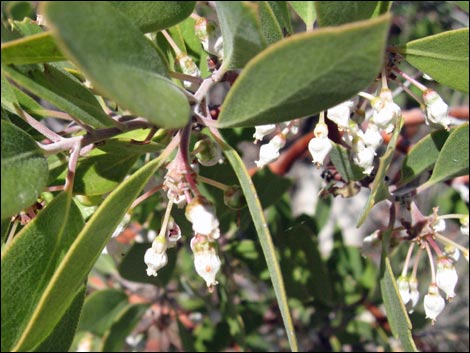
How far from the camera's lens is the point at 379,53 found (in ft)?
1.76

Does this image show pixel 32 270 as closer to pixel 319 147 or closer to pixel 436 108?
pixel 319 147

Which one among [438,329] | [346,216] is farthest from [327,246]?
[438,329]

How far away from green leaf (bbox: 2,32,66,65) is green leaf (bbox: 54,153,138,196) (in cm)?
20

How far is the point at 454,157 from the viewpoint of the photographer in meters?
0.94

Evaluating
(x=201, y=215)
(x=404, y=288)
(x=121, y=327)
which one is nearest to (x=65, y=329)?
(x=201, y=215)

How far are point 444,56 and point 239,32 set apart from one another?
0.99ft

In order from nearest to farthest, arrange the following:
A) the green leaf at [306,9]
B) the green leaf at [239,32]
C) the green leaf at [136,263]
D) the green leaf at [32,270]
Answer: the green leaf at [239,32] < the green leaf at [32,270] < the green leaf at [306,9] < the green leaf at [136,263]

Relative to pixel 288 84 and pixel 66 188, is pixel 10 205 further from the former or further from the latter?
pixel 288 84

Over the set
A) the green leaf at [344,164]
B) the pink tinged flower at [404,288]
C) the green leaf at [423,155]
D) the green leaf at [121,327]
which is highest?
the green leaf at [344,164]

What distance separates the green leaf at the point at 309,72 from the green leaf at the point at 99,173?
0.26 metres

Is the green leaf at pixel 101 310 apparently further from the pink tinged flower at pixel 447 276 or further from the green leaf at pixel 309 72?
the green leaf at pixel 309 72

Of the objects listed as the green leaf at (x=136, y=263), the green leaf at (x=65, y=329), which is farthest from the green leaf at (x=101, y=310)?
the green leaf at (x=65, y=329)

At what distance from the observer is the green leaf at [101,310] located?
5.39 ft

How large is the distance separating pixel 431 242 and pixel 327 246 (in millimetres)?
2874
